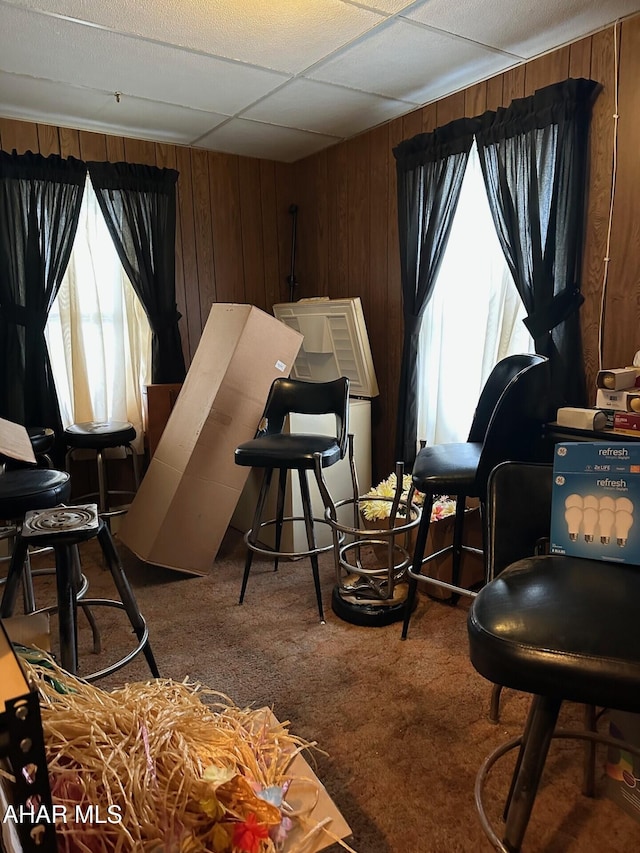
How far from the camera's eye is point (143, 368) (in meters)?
3.70

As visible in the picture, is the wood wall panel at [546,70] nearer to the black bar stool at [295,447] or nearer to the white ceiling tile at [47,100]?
the black bar stool at [295,447]

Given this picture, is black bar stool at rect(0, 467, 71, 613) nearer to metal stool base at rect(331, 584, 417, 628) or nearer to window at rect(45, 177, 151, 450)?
metal stool base at rect(331, 584, 417, 628)

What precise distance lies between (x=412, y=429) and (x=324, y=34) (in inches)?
74.4

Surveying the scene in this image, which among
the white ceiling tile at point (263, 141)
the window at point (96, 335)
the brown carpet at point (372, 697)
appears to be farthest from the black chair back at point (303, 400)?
the white ceiling tile at point (263, 141)

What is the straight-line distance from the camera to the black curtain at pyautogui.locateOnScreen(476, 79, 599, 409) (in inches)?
93.7

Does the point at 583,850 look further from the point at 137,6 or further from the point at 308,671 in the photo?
the point at 137,6

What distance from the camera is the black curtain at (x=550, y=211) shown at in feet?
7.81

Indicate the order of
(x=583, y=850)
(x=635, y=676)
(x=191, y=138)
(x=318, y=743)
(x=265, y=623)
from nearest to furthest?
1. (x=635, y=676)
2. (x=583, y=850)
3. (x=318, y=743)
4. (x=265, y=623)
5. (x=191, y=138)

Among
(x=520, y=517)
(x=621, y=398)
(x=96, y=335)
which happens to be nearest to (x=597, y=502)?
(x=520, y=517)

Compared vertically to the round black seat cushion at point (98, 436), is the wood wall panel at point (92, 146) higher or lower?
higher

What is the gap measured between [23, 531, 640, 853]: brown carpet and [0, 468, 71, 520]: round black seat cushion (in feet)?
2.33

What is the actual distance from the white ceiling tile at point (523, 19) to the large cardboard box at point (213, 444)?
1414 millimetres

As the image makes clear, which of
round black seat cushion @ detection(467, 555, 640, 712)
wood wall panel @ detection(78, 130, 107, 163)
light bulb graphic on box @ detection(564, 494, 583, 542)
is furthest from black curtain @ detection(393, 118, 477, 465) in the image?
round black seat cushion @ detection(467, 555, 640, 712)

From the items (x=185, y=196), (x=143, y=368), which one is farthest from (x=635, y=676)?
(x=185, y=196)
